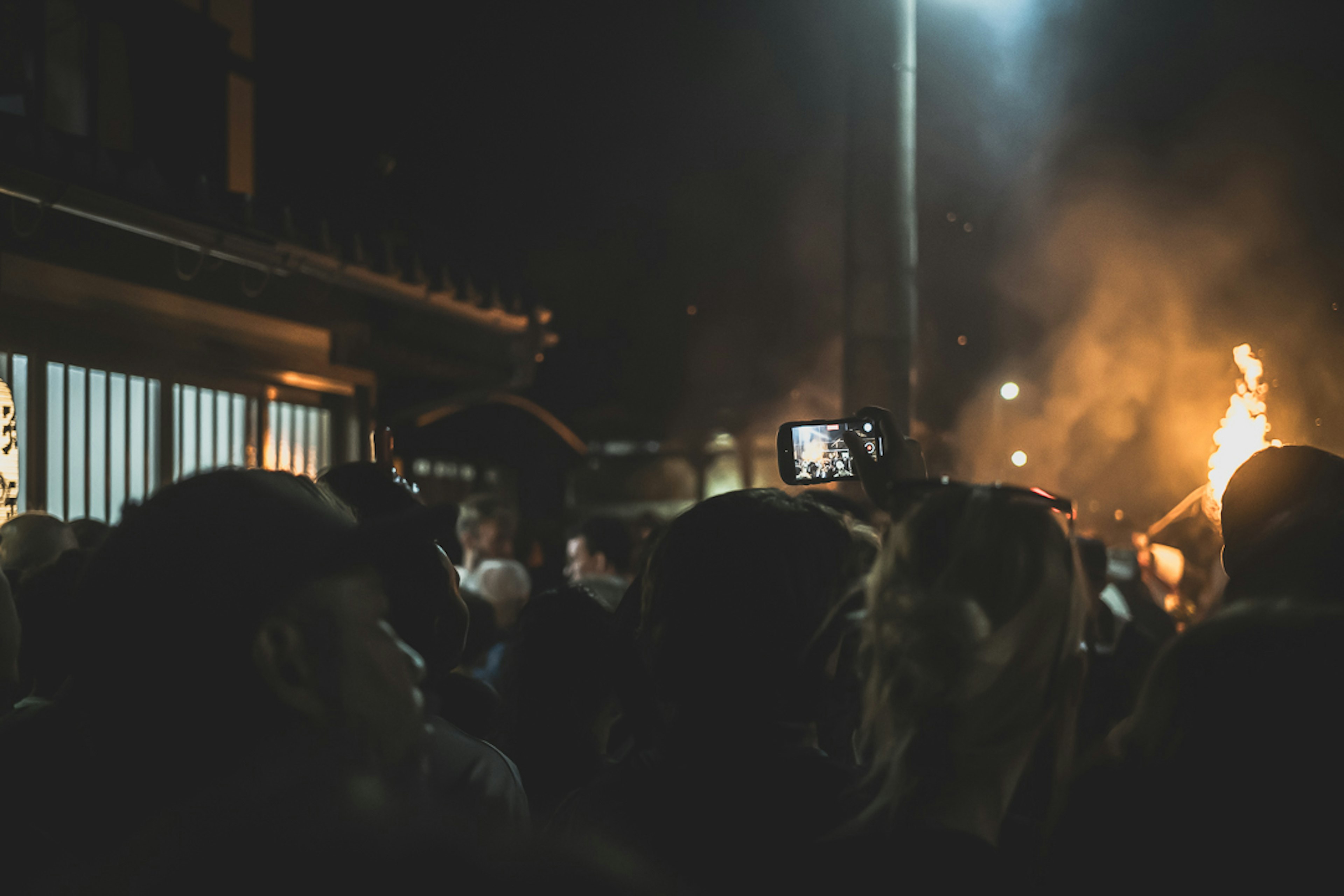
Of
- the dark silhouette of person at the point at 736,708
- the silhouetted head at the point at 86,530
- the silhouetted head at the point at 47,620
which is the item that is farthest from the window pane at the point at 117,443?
the dark silhouette of person at the point at 736,708

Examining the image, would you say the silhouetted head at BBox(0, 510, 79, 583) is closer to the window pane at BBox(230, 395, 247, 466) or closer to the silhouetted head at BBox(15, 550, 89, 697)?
the silhouetted head at BBox(15, 550, 89, 697)

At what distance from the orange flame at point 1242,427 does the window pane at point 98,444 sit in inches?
224

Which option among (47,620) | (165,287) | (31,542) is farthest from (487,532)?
(47,620)

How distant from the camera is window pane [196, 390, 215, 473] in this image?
659cm

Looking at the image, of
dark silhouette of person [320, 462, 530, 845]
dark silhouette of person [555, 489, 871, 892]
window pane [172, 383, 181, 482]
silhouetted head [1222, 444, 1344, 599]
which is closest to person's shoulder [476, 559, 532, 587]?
window pane [172, 383, 181, 482]

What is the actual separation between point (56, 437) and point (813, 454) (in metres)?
4.57

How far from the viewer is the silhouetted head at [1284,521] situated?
2189 mm

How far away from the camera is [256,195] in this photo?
Answer: 8.00m

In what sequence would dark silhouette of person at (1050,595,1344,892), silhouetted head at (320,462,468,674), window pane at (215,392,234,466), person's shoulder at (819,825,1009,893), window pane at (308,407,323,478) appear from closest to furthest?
dark silhouette of person at (1050,595,1344,892)
person's shoulder at (819,825,1009,893)
silhouetted head at (320,462,468,674)
window pane at (215,392,234,466)
window pane at (308,407,323,478)

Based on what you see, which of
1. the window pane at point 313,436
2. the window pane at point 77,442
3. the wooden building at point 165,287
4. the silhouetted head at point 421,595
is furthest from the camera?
the window pane at point 313,436

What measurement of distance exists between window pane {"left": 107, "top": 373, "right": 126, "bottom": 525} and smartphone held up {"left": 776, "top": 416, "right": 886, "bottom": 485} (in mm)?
4631

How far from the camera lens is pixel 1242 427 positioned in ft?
17.6

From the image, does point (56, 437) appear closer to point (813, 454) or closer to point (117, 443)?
point (117, 443)

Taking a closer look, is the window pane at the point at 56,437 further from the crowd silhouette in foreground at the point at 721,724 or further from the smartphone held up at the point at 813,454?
the smartphone held up at the point at 813,454
